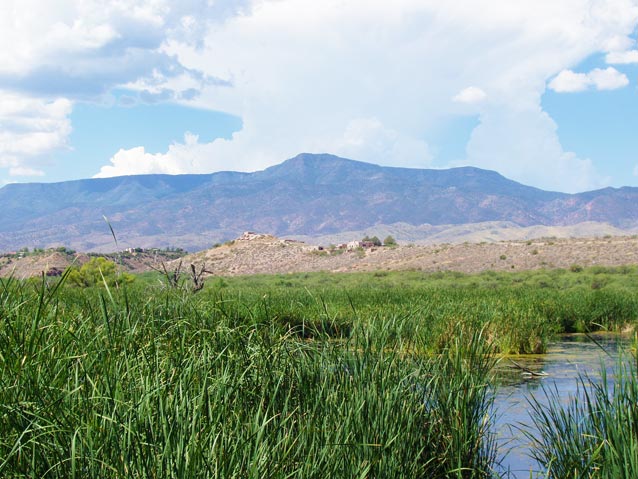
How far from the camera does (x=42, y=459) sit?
4.55 meters

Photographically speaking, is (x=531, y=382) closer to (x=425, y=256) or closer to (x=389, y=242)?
(x=425, y=256)

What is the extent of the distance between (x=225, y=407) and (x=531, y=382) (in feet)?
24.6

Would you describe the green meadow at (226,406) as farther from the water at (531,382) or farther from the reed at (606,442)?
the water at (531,382)

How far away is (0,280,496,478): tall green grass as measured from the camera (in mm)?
4367

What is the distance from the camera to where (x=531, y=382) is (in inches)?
444

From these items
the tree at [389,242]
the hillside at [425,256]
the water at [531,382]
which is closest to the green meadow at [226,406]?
the water at [531,382]

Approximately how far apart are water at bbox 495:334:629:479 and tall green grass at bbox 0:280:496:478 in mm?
732

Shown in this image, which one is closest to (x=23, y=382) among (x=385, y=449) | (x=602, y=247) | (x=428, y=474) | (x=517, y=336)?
(x=385, y=449)

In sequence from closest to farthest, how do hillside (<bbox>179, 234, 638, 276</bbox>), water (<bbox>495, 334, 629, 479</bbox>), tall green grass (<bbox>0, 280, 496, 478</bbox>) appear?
1. tall green grass (<bbox>0, 280, 496, 478</bbox>)
2. water (<bbox>495, 334, 629, 479</bbox>)
3. hillside (<bbox>179, 234, 638, 276</bbox>)

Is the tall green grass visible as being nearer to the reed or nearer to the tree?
the reed

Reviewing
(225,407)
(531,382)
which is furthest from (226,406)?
(531,382)

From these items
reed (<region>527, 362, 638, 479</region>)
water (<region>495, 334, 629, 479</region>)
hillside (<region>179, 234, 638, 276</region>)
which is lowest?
hillside (<region>179, 234, 638, 276</region>)

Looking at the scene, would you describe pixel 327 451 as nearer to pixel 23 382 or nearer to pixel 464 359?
pixel 23 382

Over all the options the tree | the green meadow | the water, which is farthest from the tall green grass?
the tree
